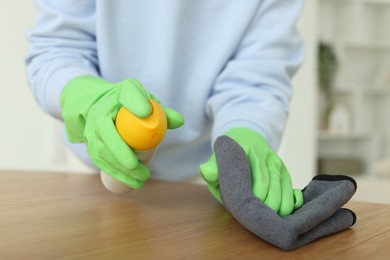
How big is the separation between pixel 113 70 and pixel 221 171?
0.49m

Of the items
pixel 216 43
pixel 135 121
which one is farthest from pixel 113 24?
pixel 135 121

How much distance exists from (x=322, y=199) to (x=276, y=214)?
0.06m

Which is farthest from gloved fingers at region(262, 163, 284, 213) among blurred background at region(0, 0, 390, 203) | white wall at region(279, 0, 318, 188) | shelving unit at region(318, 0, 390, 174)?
shelving unit at region(318, 0, 390, 174)

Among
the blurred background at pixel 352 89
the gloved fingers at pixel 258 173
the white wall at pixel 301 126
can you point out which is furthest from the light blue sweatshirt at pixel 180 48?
the blurred background at pixel 352 89

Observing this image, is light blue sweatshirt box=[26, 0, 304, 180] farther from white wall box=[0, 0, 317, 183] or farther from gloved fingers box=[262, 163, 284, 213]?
white wall box=[0, 0, 317, 183]

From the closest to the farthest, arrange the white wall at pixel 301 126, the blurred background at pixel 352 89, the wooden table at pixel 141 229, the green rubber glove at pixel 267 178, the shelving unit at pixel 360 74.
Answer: the wooden table at pixel 141 229, the green rubber glove at pixel 267 178, the white wall at pixel 301 126, the blurred background at pixel 352 89, the shelving unit at pixel 360 74

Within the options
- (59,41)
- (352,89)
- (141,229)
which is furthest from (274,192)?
(352,89)

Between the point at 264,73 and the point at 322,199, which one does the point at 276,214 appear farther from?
the point at 264,73

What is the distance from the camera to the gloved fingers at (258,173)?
2.00 ft

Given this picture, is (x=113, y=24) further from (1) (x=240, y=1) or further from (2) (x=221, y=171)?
(2) (x=221, y=171)

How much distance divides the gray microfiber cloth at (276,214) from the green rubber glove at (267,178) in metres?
0.02

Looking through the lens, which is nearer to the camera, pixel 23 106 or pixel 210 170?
pixel 210 170

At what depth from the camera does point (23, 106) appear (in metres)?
2.28

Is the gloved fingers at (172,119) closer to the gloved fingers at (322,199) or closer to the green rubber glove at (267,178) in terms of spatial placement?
the green rubber glove at (267,178)
